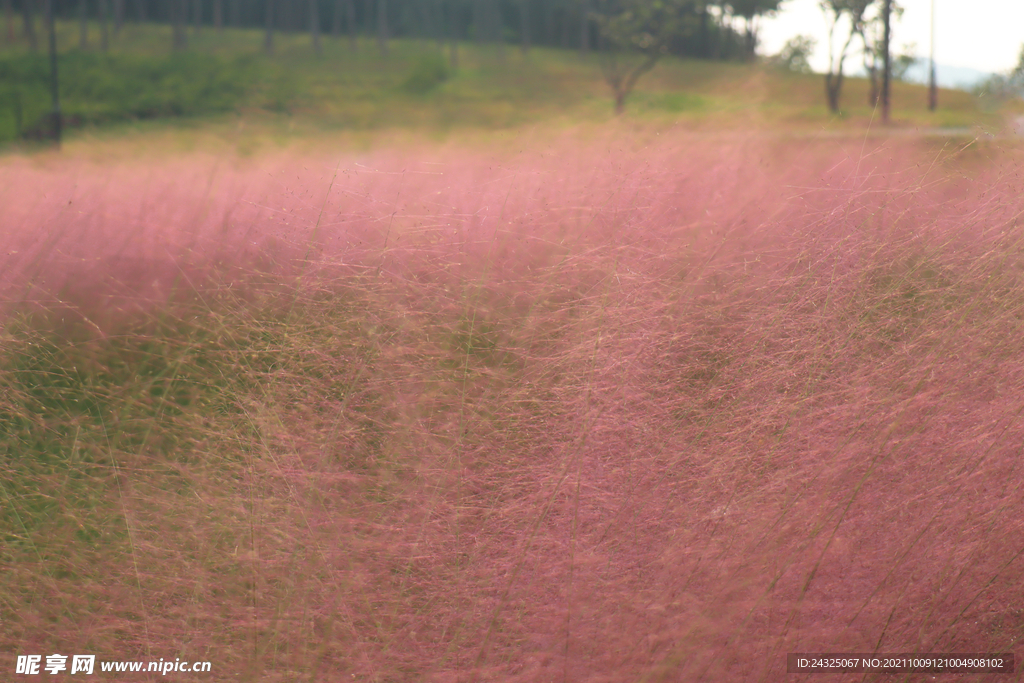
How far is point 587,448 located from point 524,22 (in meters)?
38.8

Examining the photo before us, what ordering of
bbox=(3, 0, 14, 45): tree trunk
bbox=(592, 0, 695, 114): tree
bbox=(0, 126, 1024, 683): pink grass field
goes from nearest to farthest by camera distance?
bbox=(0, 126, 1024, 683): pink grass field, bbox=(592, 0, 695, 114): tree, bbox=(3, 0, 14, 45): tree trunk

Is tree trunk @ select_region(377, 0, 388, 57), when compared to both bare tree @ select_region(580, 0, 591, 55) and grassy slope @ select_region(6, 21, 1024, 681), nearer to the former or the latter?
bare tree @ select_region(580, 0, 591, 55)

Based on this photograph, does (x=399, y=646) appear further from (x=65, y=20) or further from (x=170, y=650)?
(x=65, y=20)

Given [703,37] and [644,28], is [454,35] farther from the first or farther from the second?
[644,28]

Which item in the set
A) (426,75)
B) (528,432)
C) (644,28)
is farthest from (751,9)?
(528,432)

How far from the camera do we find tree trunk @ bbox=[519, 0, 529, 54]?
35250mm

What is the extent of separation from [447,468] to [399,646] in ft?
1.39

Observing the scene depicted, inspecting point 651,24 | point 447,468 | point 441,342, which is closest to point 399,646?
point 447,468

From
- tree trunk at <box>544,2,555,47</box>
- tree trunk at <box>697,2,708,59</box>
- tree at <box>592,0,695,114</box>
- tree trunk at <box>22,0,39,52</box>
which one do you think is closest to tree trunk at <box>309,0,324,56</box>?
tree trunk at <box>22,0,39,52</box>

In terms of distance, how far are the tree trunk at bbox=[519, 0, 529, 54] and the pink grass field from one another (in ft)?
120

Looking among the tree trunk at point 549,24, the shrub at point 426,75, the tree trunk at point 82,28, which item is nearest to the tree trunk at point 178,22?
the tree trunk at point 82,28

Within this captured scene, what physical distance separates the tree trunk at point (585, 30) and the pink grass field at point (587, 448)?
33.7 metres

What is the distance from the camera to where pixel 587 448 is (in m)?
1.66

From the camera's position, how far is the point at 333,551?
1551 millimetres
